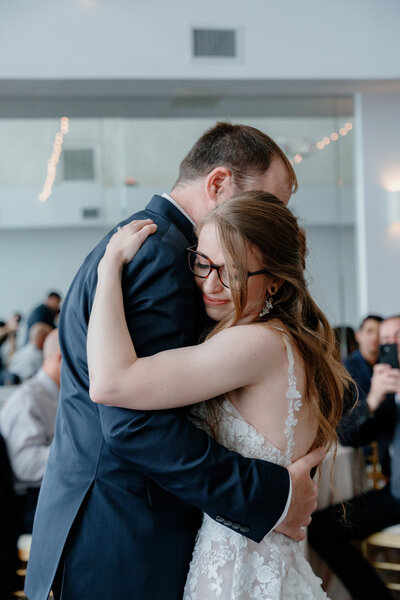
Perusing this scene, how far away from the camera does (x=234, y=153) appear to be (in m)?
1.52

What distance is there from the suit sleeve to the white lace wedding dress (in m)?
0.07

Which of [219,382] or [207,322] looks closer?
[219,382]

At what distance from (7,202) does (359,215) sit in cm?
339

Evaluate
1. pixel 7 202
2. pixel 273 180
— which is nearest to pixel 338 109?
pixel 7 202

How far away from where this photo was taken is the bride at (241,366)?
126 centimetres

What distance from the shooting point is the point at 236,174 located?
1.51 m

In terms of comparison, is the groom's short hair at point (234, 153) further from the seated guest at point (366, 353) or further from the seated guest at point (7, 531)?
the seated guest at point (366, 353)

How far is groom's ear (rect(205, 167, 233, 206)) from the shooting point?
150cm

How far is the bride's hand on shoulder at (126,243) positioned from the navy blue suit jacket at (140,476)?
0.01m

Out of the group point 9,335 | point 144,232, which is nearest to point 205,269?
point 144,232
